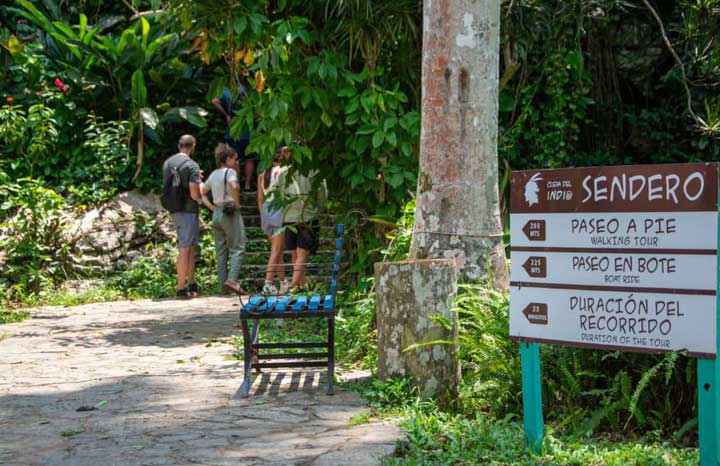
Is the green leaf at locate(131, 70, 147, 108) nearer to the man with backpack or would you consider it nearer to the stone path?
the man with backpack

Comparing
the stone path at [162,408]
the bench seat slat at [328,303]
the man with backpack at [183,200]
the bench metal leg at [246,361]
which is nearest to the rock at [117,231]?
the man with backpack at [183,200]

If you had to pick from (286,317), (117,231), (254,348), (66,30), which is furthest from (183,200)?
(286,317)

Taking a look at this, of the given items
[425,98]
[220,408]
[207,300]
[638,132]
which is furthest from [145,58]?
[220,408]

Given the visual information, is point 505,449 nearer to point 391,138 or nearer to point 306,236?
point 391,138

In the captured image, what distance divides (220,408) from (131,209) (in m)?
7.75

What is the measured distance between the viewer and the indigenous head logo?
4.14 metres

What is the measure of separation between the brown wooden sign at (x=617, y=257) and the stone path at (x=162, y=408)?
1033 millimetres

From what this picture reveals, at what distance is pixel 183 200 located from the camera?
10492 millimetres

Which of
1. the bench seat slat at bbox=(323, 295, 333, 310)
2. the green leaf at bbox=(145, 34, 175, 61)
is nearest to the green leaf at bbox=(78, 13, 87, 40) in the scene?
the green leaf at bbox=(145, 34, 175, 61)

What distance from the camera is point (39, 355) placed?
273 inches

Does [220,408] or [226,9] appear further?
[226,9]

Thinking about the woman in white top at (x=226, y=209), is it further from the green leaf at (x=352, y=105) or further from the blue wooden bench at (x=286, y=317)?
the blue wooden bench at (x=286, y=317)

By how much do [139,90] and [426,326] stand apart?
8.98 meters

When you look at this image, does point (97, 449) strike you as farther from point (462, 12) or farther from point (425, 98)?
point (462, 12)
